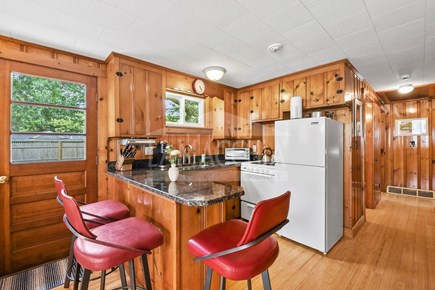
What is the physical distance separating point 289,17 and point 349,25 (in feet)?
1.99

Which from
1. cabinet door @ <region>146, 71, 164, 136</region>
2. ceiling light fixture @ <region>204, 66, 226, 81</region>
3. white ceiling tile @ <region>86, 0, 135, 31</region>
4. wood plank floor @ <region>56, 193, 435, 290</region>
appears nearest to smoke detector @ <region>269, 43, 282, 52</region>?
ceiling light fixture @ <region>204, 66, 226, 81</region>

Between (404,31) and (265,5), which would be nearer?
(265,5)

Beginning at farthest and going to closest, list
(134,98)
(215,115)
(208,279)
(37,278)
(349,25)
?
1. (215,115)
2. (134,98)
3. (37,278)
4. (349,25)
5. (208,279)

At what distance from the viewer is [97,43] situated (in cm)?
218

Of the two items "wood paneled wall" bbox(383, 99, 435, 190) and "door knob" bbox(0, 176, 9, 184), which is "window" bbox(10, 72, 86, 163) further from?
"wood paneled wall" bbox(383, 99, 435, 190)

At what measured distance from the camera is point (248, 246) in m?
0.91

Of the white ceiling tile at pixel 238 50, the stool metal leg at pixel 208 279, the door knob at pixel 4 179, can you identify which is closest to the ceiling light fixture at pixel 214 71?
the white ceiling tile at pixel 238 50

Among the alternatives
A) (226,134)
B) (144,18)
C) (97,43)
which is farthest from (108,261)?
(226,134)

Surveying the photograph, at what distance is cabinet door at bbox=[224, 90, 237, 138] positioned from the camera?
3855 millimetres

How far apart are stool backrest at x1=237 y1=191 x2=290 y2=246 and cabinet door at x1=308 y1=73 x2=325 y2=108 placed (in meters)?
2.26

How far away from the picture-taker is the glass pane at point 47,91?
6.94 ft

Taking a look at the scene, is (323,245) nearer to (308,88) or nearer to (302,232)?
(302,232)

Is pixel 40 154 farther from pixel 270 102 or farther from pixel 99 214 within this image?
pixel 270 102

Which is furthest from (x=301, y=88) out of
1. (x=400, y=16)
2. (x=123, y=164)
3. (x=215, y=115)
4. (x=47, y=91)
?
(x=47, y=91)
